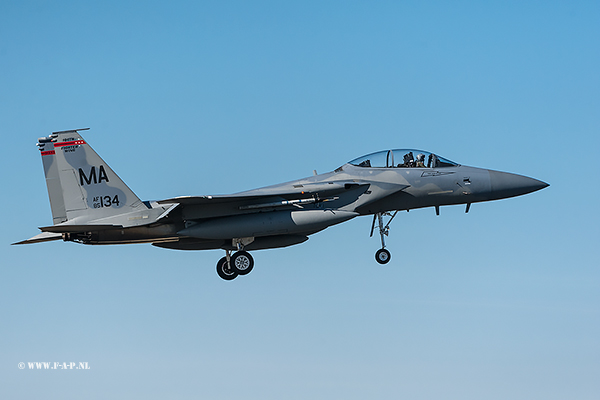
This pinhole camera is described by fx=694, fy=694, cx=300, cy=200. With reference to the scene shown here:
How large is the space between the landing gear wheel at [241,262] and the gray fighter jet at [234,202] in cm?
3

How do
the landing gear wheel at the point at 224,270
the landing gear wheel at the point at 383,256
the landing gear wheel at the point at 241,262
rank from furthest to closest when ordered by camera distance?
the landing gear wheel at the point at 224,270 → the landing gear wheel at the point at 383,256 → the landing gear wheel at the point at 241,262

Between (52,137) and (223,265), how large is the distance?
20.6ft

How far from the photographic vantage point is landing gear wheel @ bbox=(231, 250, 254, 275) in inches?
812

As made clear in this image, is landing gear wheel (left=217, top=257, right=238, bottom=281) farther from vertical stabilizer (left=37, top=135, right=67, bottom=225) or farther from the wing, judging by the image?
vertical stabilizer (left=37, top=135, right=67, bottom=225)

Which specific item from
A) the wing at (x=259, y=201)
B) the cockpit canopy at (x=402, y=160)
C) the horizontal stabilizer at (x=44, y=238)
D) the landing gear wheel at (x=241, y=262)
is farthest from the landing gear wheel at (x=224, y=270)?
the cockpit canopy at (x=402, y=160)

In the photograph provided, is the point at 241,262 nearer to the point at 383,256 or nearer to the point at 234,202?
the point at 234,202

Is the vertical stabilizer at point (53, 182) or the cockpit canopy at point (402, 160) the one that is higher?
the vertical stabilizer at point (53, 182)

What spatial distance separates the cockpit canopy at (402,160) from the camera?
2111 cm

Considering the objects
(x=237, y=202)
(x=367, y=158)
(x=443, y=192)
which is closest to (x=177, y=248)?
(x=237, y=202)

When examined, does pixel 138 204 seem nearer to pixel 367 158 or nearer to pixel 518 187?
pixel 367 158

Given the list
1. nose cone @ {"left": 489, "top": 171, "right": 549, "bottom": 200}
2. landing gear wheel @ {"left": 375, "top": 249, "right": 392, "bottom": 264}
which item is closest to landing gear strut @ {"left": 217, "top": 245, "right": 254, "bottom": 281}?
landing gear wheel @ {"left": 375, "top": 249, "right": 392, "bottom": 264}

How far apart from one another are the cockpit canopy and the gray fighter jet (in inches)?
1.4

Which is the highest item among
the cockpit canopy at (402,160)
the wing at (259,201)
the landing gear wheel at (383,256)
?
the cockpit canopy at (402,160)

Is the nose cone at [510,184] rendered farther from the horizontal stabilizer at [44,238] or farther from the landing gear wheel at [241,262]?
the horizontal stabilizer at [44,238]
